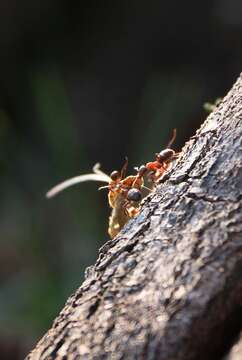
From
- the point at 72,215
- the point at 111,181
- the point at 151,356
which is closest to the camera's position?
the point at 151,356

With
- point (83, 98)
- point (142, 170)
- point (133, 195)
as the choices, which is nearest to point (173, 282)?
point (133, 195)

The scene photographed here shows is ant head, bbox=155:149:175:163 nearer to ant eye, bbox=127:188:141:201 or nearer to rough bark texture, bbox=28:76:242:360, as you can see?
ant eye, bbox=127:188:141:201

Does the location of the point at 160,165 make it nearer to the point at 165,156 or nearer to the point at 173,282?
the point at 165,156

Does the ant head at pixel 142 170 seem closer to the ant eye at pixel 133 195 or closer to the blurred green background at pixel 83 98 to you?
the ant eye at pixel 133 195

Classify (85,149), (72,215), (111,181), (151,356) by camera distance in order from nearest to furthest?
1. (151,356)
2. (111,181)
3. (72,215)
4. (85,149)

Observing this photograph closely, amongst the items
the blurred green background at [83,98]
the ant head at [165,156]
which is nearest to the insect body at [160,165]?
the ant head at [165,156]

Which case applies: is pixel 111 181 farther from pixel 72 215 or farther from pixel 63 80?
pixel 63 80

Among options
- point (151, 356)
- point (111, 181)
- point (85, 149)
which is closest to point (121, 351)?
point (151, 356)

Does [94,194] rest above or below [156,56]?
below
